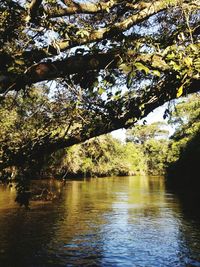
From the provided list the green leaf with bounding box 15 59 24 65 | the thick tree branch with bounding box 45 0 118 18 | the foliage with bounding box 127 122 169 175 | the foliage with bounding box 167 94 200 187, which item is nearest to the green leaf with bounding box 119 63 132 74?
the green leaf with bounding box 15 59 24 65

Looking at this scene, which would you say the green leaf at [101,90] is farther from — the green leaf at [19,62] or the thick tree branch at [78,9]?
the thick tree branch at [78,9]

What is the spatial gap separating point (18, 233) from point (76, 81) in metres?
14.4

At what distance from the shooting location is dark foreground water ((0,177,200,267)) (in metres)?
12.5

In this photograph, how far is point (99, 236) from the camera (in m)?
16.0

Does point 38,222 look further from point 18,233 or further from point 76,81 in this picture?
point 76,81

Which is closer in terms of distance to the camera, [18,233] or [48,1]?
[48,1]

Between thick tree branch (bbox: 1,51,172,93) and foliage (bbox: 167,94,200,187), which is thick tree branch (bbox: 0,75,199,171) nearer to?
thick tree branch (bbox: 1,51,172,93)

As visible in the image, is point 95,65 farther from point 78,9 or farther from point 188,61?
point 78,9

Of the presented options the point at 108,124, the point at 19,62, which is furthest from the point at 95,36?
the point at 19,62

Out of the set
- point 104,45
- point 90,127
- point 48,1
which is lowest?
point 90,127

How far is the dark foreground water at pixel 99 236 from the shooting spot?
41.0ft

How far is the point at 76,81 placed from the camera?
331cm

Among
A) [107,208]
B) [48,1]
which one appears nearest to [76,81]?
[48,1]

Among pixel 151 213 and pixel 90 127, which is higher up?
pixel 90 127
